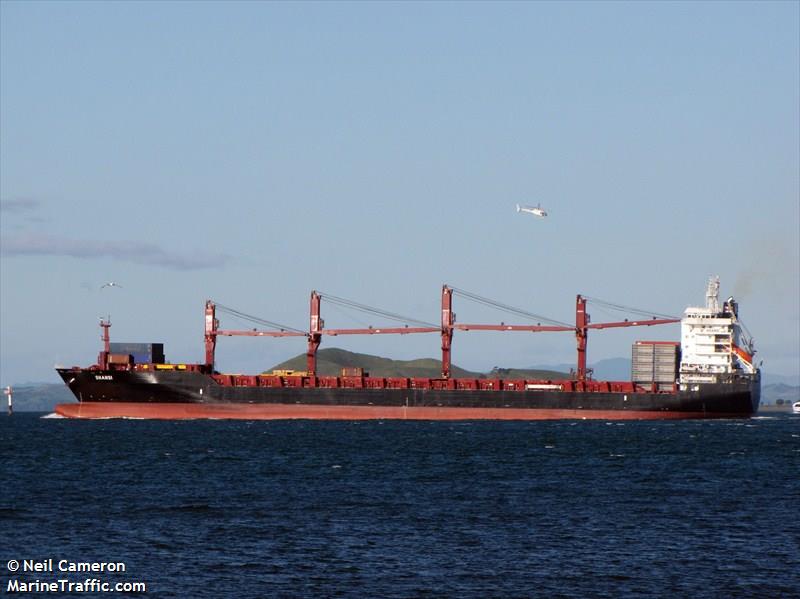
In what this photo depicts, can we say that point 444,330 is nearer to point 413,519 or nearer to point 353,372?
point 353,372

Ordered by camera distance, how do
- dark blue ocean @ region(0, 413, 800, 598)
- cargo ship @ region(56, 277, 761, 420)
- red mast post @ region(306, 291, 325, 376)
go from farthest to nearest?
red mast post @ region(306, 291, 325, 376) → cargo ship @ region(56, 277, 761, 420) → dark blue ocean @ region(0, 413, 800, 598)

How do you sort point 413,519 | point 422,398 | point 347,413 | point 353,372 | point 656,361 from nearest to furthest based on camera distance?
point 413,519, point 422,398, point 347,413, point 353,372, point 656,361

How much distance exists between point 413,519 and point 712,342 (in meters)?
80.3

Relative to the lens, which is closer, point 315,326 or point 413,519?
point 413,519

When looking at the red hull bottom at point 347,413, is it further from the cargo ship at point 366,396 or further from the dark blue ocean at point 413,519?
the dark blue ocean at point 413,519

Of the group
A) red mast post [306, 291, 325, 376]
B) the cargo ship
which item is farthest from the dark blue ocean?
red mast post [306, 291, 325, 376]

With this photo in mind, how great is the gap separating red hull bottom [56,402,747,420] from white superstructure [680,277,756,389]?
582 cm

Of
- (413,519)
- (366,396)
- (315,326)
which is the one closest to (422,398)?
(366,396)

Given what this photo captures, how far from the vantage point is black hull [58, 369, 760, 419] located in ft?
355

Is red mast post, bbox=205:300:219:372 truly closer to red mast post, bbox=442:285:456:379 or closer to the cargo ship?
the cargo ship

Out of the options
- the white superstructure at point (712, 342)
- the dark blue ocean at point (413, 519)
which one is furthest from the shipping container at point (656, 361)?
the dark blue ocean at point (413, 519)

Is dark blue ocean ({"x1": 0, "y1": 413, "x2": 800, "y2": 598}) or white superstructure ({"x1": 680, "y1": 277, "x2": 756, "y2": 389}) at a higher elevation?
Answer: white superstructure ({"x1": 680, "y1": 277, "x2": 756, "y2": 389})

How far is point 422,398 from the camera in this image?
10950 cm

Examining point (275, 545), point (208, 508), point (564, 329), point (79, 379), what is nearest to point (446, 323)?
point (564, 329)
